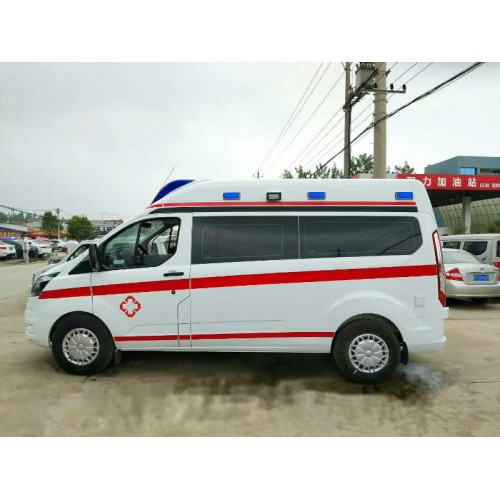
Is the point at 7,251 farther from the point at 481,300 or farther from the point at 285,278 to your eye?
the point at 285,278

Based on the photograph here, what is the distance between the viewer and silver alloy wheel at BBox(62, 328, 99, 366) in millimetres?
4500

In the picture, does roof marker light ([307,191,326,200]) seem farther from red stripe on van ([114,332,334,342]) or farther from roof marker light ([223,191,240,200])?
red stripe on van ([114,332,334,342])

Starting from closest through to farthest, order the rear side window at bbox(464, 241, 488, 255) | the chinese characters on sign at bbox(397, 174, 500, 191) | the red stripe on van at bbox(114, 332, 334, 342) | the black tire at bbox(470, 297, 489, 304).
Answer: the red stripe on van at bbox(114, 332, 334, 342) < the black tire at bbox(470, 297, 489, 304) < the rear side window at bbox(464, 241, 488, 255) < the chinese characters on sign at bbox(397, 174, 500, 191)

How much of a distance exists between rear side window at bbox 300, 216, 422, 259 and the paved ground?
4.78 ft

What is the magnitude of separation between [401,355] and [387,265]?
1.05 meters

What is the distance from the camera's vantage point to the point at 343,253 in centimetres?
437

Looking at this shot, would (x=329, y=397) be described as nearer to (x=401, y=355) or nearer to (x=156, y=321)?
(x=401, y=355)

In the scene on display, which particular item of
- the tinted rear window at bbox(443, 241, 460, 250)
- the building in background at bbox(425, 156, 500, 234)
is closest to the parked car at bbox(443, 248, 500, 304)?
the tinted rear window at bbox(443, 241, 460, 250)

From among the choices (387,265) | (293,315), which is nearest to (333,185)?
(387,265)

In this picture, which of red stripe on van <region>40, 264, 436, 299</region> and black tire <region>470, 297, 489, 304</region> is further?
black tire <region>470, 297, 489, 304</region>

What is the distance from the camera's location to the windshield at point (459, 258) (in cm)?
960

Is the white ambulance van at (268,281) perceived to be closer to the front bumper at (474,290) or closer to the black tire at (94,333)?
the black tire at (94,333)

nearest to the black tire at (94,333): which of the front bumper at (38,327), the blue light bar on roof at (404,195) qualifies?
the front bumper at (38,327)

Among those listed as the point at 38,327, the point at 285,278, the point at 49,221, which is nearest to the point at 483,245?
the point at 285,278
